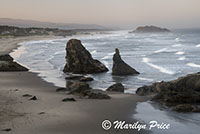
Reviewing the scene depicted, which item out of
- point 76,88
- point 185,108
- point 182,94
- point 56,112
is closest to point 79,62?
point 76,88

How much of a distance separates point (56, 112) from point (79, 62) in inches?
599

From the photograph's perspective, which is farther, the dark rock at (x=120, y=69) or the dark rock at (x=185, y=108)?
the dark rock at (x=120, y=69)

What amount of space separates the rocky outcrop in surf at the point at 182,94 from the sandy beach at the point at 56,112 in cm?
136

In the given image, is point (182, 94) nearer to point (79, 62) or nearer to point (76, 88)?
point (76, 88)

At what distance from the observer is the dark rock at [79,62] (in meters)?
28.3

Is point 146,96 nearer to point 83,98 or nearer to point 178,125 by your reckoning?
point 83,98

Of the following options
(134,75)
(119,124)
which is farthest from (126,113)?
(134,75)

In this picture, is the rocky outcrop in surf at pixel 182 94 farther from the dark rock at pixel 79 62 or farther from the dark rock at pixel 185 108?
the dark rock at pixel 79 62

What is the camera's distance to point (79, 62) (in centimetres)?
2877

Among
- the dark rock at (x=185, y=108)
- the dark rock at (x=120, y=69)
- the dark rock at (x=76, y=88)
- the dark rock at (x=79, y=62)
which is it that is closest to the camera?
the dark rock at (x=185, y=108)

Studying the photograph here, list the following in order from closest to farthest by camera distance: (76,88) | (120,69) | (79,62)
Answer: (76,88)
(120,69)
(79,62)

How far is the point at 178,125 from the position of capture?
11938 mm

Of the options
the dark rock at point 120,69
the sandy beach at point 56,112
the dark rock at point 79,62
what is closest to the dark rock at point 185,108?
the sandy beach at point 56,112

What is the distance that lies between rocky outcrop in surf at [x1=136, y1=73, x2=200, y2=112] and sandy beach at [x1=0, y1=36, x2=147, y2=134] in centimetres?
136
